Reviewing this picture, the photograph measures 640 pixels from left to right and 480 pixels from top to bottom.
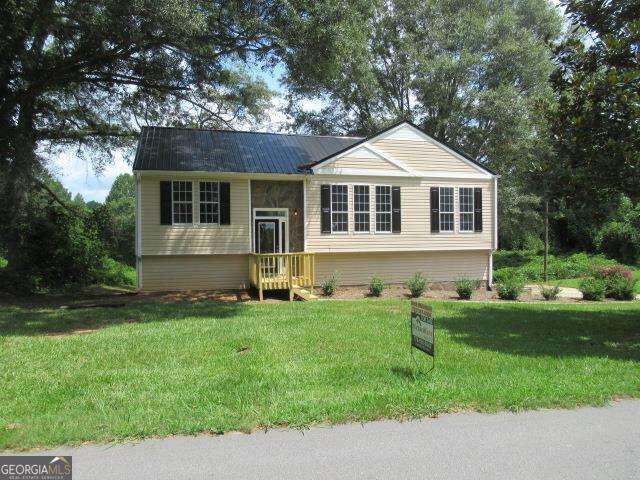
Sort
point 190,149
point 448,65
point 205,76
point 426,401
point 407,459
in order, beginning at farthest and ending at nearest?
1. point 448,65
2. point 190,149
3. point 205,76
4. point 426,401
5. point 407,459

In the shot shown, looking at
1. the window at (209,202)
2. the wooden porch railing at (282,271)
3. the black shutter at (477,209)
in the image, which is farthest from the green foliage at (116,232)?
the black shutter at (477,209)

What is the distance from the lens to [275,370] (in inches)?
246

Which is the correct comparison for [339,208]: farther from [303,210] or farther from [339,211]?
[303,210]

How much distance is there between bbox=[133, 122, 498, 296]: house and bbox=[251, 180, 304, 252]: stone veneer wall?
33mm

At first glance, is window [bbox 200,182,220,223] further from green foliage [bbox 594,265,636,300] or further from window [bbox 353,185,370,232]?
green foliage [bbox 594,265,636,300]

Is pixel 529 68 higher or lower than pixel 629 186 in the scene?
higher

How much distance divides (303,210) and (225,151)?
10.8ft

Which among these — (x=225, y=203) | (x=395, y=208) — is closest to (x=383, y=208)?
(x=395, y=208)

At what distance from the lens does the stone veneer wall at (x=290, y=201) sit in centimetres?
1638

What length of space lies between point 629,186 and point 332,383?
6.07m

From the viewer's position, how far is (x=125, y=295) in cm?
1498

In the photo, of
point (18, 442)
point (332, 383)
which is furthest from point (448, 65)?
point (18, 442)

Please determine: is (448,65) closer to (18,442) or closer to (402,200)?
(402,200)

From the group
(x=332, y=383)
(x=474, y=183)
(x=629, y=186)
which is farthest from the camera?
(x=474, y=183)
